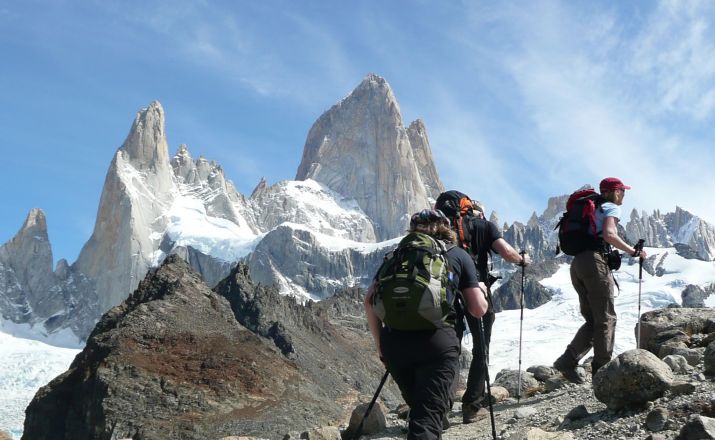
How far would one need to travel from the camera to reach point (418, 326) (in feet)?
19.2

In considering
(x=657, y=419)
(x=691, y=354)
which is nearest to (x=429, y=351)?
(x=657, y=419)

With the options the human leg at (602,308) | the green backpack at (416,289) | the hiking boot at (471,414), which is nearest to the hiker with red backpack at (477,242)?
the hiking boot at (471,414)

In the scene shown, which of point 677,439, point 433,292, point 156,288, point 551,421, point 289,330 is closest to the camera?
point 433,292

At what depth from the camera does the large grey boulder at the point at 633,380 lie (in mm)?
8039

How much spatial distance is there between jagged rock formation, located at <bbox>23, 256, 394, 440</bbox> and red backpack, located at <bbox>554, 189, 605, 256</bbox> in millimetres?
36663

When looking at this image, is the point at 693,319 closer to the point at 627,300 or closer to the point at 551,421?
the point at 551,421

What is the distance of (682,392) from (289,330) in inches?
3641

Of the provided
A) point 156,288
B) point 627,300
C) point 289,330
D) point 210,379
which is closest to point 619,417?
point 210,379

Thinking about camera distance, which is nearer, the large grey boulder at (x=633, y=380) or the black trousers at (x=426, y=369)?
the black trousers at (x=426, y=369)

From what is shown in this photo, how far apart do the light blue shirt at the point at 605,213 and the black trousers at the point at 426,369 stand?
4.50 meters

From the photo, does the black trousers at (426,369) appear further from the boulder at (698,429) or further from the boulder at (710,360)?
the boulder at (710,360)

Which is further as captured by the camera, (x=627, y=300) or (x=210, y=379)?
(x=627, y=300)

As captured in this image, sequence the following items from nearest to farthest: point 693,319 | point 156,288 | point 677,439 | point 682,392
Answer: point 677,439 → point 682,392 → point 693,319 → point 156,288

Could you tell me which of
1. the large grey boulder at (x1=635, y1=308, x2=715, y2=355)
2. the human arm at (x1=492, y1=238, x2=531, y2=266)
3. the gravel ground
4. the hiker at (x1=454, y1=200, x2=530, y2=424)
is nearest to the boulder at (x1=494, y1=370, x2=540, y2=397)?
the gravel ground
